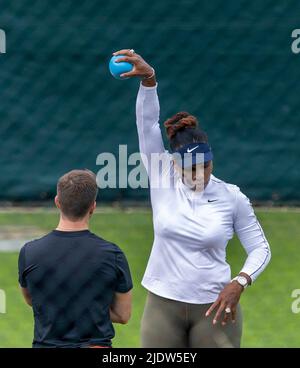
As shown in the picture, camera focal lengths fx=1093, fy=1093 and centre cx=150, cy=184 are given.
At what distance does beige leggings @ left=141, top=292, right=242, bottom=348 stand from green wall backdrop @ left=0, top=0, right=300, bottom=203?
266 cm

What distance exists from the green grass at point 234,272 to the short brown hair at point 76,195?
2.24 m

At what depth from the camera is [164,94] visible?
7.20 m

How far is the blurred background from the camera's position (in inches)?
267

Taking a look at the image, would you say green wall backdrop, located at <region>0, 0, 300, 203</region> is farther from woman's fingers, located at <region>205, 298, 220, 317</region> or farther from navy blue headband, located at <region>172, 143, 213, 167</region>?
woman's fingers, located at <region>205, 298, 220, 317</region>

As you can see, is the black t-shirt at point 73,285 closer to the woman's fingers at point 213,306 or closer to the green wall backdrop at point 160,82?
the woman's fingers at point 213,306

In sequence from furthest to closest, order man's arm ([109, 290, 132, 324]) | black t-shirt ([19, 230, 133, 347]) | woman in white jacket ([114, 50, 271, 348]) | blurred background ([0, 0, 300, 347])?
blurred background ([0, 0, 300, 347])
woman in white jacket ([114, 50, 271, 348])
man's arm ([109, 290, 132, 324])
black t-shirt ([19, 230, 133, 347])

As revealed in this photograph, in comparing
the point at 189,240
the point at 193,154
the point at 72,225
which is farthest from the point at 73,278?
the point at 193,154

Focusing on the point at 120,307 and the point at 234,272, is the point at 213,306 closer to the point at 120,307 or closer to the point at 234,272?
the point at 120,307

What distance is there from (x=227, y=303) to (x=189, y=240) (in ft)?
0.99

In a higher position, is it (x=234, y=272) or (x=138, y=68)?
(x=138, y=68)

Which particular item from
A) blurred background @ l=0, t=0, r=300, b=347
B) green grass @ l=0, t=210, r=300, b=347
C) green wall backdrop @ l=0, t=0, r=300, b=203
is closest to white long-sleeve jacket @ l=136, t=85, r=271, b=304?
green grass @ l=0, t=210, r=300, b=347

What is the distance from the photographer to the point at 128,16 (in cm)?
696

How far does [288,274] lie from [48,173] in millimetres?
1783

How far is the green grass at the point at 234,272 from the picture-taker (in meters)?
6.25
